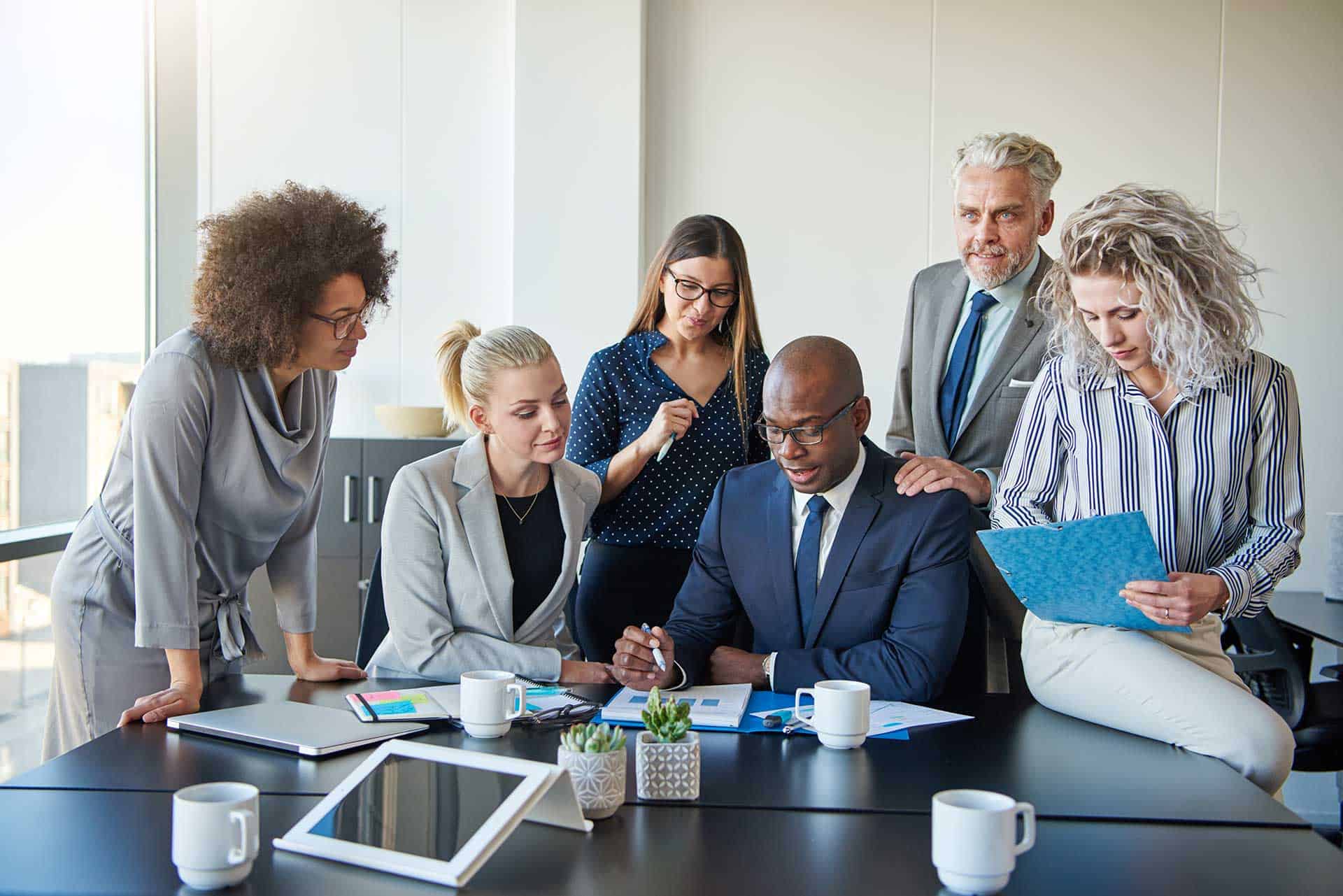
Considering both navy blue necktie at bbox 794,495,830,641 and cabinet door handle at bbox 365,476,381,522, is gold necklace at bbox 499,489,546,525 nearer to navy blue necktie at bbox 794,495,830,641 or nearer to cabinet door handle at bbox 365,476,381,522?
navy blue necktie at bbox 794,495,830,641

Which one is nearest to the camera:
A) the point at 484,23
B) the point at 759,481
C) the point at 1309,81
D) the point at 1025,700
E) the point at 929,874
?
the point at 929,874

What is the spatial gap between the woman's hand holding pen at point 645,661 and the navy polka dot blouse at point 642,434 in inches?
27.3

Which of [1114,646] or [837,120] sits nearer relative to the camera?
[1114,646]

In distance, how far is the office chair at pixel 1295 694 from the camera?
321 cm

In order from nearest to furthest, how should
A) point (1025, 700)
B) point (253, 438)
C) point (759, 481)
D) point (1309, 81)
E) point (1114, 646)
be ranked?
point (1114, 646) < point (1025, 700) < point (253, 438) < point (759, 481) < point (1309, 81)

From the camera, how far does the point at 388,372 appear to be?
4.85 meters

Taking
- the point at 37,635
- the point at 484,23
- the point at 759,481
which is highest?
the point at 484,23

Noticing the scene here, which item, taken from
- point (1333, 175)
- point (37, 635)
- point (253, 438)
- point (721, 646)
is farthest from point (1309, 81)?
point (37, 635)

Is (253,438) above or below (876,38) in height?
below

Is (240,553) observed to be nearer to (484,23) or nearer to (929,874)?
(929,874)

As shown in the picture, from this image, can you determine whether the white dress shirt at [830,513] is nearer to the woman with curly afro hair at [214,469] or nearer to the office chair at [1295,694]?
the woman with curly afro hair at [214,469]

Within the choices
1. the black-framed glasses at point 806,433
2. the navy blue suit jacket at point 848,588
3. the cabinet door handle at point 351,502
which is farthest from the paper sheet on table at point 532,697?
the cabinet door handle at point 351,502

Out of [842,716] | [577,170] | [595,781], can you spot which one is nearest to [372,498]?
[577,170]

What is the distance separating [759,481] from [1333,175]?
132 inches
